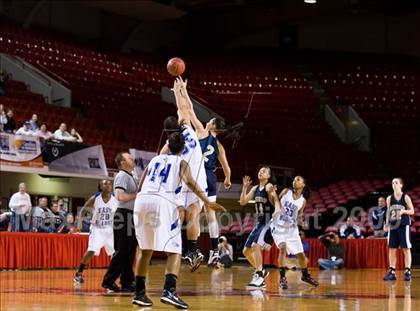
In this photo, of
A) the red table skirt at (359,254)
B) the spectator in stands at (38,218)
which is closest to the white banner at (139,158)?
the spectator in stands at (38,218)

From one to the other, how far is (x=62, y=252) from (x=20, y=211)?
132cm

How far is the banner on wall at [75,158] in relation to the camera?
68.2 feet

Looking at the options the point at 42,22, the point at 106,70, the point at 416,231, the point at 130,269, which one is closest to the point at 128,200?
the point at 130,269

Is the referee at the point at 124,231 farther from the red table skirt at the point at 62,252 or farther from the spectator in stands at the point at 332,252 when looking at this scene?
the spectator in stands at the point at 332,252

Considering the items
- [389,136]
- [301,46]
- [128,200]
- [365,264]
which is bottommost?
[365,264]

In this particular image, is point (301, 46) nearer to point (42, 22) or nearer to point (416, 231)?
point (42, 22)

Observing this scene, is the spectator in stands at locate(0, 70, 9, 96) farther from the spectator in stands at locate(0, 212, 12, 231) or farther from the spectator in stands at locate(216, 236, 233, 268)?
the spectator in stands at locate(216, 236, 233, 268)

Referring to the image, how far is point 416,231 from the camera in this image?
2244 centimetres

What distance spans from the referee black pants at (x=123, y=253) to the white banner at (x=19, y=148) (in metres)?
9.59

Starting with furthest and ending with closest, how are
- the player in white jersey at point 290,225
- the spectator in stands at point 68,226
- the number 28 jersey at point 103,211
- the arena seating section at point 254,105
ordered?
the arena seating section at point 254,105 → the spectator in stands at point 68,226 → the number 28 jersey at point 103,211 → the player in white jersey at point 290,225

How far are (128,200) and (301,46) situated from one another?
27.9m

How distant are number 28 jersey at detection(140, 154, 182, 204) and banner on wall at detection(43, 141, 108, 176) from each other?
1281 cm

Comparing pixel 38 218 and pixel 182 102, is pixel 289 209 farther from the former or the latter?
pixel 38 218

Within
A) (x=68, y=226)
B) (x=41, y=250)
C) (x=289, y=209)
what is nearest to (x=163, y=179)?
(x=289, y=209)
